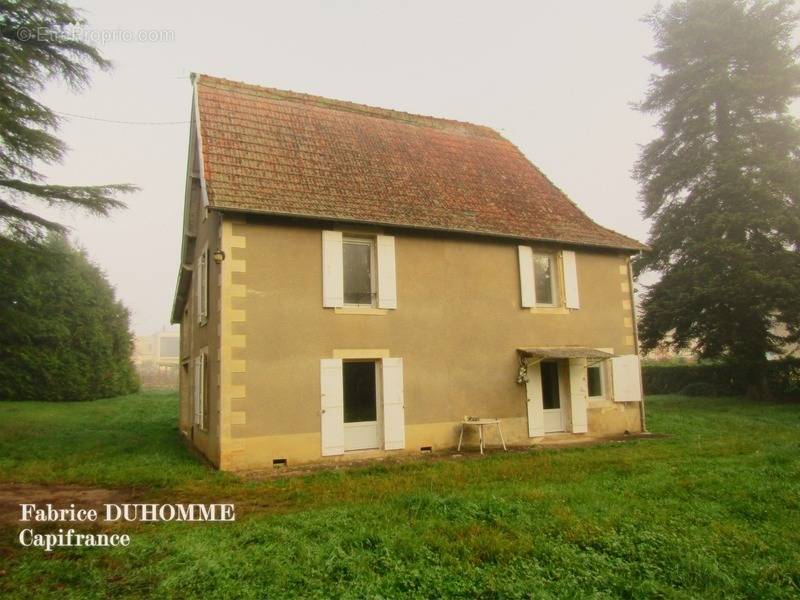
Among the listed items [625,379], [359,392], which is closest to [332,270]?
[359,392]

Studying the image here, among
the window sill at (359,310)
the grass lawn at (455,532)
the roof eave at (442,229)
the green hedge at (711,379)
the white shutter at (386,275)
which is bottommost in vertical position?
the grass lawn at (455,532)

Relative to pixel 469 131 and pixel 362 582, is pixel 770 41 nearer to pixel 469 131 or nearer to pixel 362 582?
pixel 469 131

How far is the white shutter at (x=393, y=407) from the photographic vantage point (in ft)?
31.8

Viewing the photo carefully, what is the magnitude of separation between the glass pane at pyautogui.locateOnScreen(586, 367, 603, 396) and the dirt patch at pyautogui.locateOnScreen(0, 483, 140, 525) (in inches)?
357

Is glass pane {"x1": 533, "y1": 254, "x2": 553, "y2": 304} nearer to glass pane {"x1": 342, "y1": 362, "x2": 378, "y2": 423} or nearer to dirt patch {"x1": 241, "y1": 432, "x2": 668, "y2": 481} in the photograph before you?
dirt patch {"x1": 241, "y1": 432, "x2": 668, "y2": 481}

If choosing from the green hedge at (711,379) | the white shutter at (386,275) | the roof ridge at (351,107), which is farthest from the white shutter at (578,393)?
the green hedge at (711,379)

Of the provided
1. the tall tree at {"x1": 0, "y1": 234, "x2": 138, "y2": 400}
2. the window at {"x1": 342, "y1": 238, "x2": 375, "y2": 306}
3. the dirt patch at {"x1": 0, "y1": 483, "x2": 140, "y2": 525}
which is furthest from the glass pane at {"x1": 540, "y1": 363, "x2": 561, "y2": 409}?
the tall tree at {"x1": 0, "y1": 234, "x2": 138, "y2": 400}

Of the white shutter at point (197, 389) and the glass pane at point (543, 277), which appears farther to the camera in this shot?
the glass pane at point (543, 277)

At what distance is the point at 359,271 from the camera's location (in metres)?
10.2

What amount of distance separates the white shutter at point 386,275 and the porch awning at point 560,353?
2.89 metres

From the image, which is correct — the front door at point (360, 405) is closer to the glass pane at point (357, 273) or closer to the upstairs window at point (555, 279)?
the glass pane at point (357, 273)

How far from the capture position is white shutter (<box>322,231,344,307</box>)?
957 centimetres

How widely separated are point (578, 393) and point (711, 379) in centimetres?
1211

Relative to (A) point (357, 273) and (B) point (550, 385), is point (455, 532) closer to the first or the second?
(A) point (357, 273)
